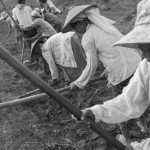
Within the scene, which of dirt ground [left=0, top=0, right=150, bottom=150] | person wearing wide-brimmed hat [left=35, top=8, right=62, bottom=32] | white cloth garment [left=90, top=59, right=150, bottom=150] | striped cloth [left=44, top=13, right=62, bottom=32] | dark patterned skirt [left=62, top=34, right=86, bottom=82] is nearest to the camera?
white cloth garment [left=90, top=59, right=150, bottom=150]

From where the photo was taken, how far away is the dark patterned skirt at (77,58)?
4502 mm

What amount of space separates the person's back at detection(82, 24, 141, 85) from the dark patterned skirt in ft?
4.65

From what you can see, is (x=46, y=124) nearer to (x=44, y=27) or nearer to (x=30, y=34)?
(x=44, y=27)

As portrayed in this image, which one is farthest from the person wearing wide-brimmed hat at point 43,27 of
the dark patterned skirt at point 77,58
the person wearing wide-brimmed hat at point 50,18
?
the dark patterned skirt at point 77,58

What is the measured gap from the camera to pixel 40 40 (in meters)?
5.34

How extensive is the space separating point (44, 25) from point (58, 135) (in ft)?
8.25

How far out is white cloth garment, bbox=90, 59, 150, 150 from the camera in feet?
6.09

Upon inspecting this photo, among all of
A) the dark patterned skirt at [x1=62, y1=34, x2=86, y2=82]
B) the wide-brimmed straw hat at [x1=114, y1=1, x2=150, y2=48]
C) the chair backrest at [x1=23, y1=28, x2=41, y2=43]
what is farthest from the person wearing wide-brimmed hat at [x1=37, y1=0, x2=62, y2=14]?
the wide-brimmed straw hat at [x1=114, y1=1, x2=150, y2=48]

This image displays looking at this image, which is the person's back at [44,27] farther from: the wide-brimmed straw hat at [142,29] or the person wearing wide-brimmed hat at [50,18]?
the wide-brimmed straw hat at [142,29]

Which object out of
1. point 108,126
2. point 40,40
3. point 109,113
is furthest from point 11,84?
point 109,113

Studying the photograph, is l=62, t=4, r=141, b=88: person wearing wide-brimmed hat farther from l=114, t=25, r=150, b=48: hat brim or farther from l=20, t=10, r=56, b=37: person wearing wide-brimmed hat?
l=20, t=10, r=56, b=37: person wearing wide-brimmed hat

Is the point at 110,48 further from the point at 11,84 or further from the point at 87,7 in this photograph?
the point at 11,84

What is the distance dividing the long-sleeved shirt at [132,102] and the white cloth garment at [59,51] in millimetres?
2635

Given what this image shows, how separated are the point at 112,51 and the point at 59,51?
180 centimetres
